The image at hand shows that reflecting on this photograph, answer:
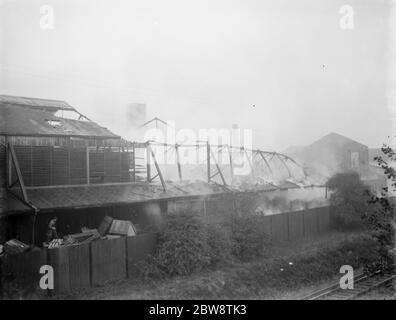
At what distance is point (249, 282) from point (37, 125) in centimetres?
1434

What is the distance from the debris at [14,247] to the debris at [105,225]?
399 centimetres

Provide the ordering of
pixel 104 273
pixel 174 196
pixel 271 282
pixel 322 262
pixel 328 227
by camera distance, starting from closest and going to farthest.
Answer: pixel 104 273
pixel 271 282
pixel 322 262
pixel 174 196
pixel 328 227

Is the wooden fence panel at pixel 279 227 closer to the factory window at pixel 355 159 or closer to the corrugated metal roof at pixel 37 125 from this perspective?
the corrugated metal roof at pixel 37 125

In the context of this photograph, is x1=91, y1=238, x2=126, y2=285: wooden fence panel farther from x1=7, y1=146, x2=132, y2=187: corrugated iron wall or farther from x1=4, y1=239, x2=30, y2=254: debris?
x1=7, y1=146, x2=132, y2=187: corrugated iron wall

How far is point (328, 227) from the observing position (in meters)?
30.4

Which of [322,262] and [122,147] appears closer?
[322,262]

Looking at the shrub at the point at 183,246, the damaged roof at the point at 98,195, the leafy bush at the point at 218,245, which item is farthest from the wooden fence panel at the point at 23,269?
the leafy bush at the point at 218,245

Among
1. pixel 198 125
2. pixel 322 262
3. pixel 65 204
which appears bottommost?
pixel 322 262

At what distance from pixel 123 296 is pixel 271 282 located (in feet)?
22.5

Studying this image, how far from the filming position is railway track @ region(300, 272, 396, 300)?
16.9m

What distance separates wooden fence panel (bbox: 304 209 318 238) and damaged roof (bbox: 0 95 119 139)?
46.4 feet

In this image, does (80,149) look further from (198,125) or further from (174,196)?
(198,125)

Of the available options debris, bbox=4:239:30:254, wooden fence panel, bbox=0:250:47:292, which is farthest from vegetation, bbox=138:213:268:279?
debris, bbox=4:239:30:254
